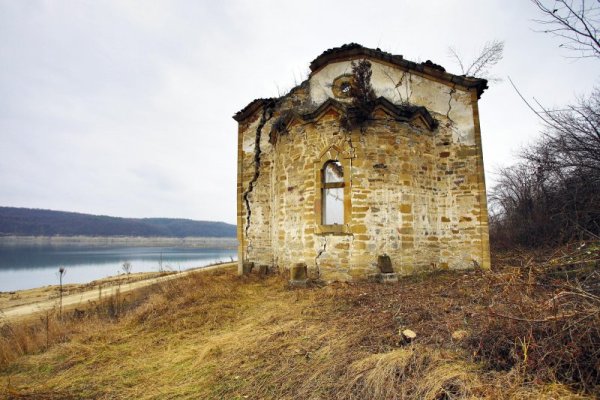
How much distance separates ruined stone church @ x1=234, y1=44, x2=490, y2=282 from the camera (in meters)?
8.29

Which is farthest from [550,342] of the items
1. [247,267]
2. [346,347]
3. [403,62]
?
[247,267]

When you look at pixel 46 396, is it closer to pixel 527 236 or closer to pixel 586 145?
pixel 586 145

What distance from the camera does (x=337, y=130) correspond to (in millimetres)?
8703

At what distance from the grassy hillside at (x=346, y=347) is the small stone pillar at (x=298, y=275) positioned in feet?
2.95

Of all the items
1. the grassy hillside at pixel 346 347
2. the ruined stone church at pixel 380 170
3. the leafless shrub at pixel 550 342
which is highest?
the ruined stone church at pixel 380 170

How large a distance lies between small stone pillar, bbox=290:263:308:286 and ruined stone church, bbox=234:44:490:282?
97 millimetres

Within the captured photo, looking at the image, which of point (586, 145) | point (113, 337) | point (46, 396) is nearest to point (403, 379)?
point (46, 396)

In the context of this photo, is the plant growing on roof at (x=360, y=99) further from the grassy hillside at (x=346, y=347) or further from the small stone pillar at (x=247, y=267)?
the small stone pillar at (x=247, y=267)

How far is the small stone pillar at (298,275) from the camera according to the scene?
814cm

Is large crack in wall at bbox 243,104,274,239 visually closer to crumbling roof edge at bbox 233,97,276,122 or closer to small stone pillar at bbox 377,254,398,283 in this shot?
crumbling roof edge at bbox 233,97,276,122

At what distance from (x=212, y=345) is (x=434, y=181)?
A: 7309 mm

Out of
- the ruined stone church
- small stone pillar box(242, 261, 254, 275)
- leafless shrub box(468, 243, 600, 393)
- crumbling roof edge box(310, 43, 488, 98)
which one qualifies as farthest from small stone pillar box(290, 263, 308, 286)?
crumbling roof edge box(310, 43, 488, 98)

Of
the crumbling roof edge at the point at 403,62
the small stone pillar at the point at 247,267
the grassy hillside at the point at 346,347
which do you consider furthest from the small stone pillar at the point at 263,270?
the crumbling roof edge at the point at 403,62

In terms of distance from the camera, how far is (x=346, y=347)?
158 inches
